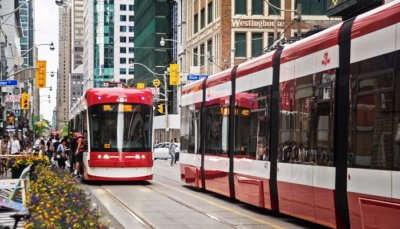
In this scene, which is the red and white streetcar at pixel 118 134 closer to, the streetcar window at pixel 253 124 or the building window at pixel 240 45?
the streetcar window at pixel 253 124

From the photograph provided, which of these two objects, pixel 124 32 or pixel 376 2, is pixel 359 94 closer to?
pixel 376 2

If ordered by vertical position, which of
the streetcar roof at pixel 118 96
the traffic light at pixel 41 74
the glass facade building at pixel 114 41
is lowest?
the streetcar roof at pixel 118 96

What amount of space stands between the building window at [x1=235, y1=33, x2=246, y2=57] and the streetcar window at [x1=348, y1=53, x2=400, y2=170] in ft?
180

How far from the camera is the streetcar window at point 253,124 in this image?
15.6 meters

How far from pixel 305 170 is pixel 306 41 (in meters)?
2.35

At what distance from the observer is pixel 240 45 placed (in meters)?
65.8

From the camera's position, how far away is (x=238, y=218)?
15578mm

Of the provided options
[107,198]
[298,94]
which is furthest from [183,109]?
[298,94]

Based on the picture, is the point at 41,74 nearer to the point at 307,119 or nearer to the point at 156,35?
the point at 307,119

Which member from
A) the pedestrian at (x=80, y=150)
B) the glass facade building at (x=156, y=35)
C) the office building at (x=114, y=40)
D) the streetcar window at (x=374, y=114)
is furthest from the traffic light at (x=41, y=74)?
the office building at (x=114, y=40)

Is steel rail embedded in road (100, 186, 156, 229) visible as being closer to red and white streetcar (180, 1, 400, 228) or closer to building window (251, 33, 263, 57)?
red and white streetcar (180, 1, 400, 228)

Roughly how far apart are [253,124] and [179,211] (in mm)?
2600

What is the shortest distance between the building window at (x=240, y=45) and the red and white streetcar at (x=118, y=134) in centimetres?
3951

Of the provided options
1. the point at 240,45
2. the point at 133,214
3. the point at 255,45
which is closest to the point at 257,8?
the point at 255,45
